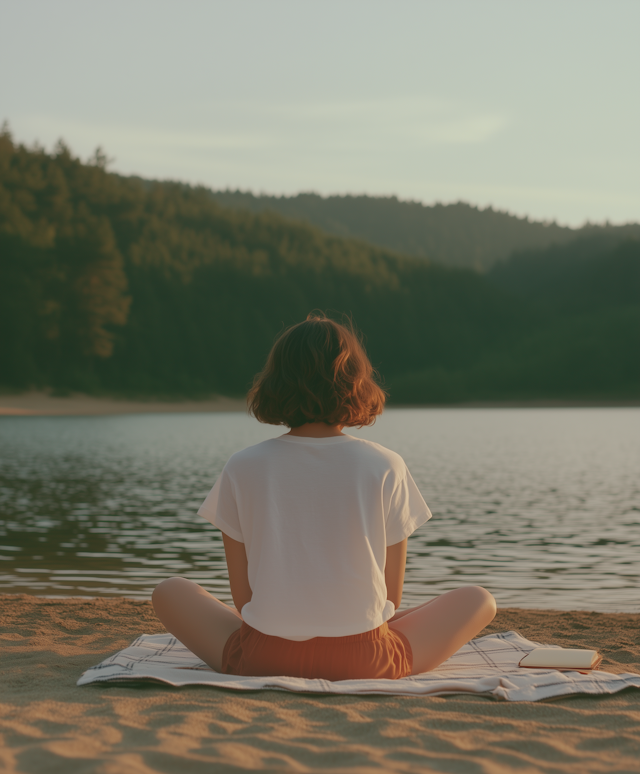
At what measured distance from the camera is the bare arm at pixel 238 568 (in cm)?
303

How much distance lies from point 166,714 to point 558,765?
3.95 ft

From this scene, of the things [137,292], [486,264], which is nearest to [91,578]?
[137,292]

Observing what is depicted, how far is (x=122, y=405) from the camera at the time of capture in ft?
215

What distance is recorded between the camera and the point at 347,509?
2877 mm

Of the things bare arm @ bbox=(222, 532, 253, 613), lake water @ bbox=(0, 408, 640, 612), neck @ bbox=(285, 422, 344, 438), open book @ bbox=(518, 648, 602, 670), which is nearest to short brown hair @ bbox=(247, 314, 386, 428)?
neck @ bbox=(285, 422, 344, 438)

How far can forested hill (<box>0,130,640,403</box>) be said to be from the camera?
216 feet

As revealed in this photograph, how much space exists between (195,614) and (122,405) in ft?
209

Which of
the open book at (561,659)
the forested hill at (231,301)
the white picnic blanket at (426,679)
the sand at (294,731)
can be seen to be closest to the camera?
the sand at (294,731)

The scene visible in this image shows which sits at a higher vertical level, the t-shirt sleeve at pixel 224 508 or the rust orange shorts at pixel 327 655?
the t-shirt sleeve at pixel 224 508

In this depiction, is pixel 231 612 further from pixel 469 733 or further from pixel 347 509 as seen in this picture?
pixel 469 733

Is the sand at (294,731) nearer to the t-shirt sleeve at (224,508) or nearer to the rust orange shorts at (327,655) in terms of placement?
the rust orange shorts at (327,655)

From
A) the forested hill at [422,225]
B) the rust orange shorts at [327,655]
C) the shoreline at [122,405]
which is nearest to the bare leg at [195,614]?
the rust orange shorts at [327,655]

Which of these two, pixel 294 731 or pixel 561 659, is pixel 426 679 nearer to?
pixel 561 659

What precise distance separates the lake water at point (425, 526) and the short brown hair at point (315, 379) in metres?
4.10
